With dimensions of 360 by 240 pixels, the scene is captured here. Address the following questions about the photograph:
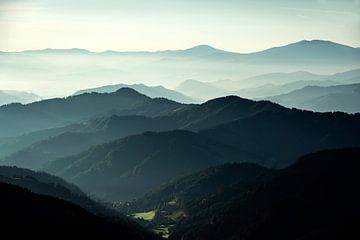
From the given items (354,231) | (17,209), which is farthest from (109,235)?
(354,231)

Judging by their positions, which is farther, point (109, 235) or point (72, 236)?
point (109, 235)

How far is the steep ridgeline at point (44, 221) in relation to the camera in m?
167

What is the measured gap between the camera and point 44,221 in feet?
580

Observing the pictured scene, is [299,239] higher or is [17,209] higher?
[17,209]

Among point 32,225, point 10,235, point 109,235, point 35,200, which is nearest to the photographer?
point 10,235

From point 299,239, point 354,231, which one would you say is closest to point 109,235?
point 299,239

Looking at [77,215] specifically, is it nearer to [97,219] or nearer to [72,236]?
[97,219]

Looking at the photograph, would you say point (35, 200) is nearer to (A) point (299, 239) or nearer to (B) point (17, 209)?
(B) point (17, 209)

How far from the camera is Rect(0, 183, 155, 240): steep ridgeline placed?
16675 centimetres

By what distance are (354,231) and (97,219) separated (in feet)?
258

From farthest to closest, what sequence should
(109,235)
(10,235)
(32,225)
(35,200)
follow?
(35,200) → (109,235) → (32,225) → (10,235)

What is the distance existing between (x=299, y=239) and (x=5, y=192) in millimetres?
93383

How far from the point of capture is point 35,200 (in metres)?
195

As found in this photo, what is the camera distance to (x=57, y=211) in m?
191
